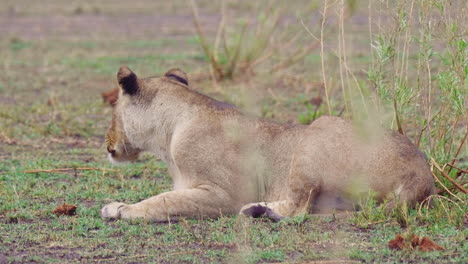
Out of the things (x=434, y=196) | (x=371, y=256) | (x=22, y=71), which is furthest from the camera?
(x=22, y=71)

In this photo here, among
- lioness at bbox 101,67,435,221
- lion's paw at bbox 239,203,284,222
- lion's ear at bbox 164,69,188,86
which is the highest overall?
lion's ear at bbox 164,69,188,86

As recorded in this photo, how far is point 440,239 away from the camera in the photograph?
5.18 metres

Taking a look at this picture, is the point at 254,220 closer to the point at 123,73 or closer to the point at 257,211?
the point at 257,211

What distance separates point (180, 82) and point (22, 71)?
22.9 feet

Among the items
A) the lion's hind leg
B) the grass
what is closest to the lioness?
the lion's hind leg

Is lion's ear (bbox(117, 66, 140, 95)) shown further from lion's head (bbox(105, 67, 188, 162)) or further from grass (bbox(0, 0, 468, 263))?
grass (bbox(0, 0, 468, 263))

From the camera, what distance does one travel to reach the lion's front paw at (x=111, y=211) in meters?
5.80

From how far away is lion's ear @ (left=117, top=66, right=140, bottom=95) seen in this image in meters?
6.31

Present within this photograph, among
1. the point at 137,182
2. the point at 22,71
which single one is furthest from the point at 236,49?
the point at 137,182

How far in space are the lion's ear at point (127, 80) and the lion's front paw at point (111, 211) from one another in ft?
2.92

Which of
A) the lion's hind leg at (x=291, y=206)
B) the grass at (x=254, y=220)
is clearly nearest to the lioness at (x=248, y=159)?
the lion's hind leg at (x=291, y=206)

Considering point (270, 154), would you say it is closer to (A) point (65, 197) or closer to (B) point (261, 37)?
(A) point (65, 197)

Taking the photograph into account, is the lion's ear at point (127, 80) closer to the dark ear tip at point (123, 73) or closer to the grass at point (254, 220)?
the dark ear tip at point (123, 73)

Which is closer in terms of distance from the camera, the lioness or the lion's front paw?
the lioness
